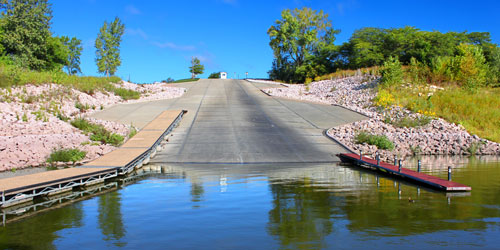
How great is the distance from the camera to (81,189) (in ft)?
42.6

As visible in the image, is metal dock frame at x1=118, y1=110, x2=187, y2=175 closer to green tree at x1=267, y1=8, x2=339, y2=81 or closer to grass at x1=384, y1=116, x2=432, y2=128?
grass at x1=384, y1=116, x2=432, y2=128

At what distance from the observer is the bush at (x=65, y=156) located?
702 inches

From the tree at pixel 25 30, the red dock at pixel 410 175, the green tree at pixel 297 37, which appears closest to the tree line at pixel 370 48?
the green tree at pixel 297 37

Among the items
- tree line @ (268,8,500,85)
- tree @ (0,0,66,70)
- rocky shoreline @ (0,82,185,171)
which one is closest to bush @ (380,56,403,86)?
tree line @ (268,8,500,85)

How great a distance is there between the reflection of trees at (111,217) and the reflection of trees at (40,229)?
0.52 meters

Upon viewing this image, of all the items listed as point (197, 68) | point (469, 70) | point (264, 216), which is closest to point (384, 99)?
point (469, 70)

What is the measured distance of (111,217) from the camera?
30.1ft

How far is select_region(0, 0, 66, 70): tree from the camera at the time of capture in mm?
50406

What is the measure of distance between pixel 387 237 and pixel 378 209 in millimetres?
2202

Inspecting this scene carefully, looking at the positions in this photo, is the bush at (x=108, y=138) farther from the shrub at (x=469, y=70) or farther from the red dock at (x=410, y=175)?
the shrub at (x=469, y=70)

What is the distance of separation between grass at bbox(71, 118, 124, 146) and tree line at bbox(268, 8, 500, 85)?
26914 millimetres

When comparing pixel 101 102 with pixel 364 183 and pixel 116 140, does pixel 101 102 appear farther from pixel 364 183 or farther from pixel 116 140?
pixel 364 183

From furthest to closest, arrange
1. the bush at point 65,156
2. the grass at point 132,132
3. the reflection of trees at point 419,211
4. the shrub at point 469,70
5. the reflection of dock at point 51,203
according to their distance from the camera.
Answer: the shrub at point 469,70 → the grass at point 132,132 → the bush at point 65,156 → the reflection of dock at point 51,203 → the reflection of trees at point 419,211

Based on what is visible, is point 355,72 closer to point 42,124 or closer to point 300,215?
point 42,124
